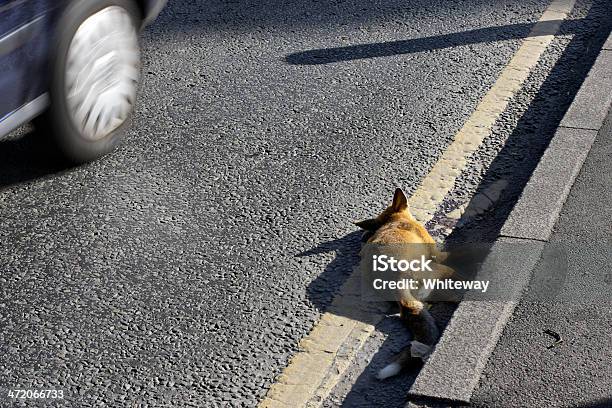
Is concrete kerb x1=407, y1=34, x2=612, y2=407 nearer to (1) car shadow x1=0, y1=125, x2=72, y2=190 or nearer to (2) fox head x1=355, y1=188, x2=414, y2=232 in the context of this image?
(2) fox head x1=355, y1=188, x2=414, y2=232

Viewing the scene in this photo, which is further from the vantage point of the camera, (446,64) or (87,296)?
(446,64)

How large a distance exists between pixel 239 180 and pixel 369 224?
86cm

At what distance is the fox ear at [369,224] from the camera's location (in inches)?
173

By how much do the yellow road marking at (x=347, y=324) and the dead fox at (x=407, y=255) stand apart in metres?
0.13

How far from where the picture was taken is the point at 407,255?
13.7 ft

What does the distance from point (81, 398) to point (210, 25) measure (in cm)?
379

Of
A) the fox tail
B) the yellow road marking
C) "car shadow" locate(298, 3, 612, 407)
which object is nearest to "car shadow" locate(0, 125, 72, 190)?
"car shadow" locate(298, 3, 612, 407)

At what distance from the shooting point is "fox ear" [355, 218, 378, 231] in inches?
173

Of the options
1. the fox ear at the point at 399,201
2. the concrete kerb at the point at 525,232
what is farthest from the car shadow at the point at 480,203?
the fox ear at the point at 399,201

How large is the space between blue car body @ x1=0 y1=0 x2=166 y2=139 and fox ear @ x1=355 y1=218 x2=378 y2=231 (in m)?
1.56

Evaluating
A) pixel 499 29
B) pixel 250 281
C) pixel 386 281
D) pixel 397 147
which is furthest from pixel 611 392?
pixel 499 29

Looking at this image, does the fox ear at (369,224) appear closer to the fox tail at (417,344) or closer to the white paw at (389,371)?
the fox tail at (417,344)

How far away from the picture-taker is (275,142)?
212 inches

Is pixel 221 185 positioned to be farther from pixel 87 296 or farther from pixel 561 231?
pixel 561 231
